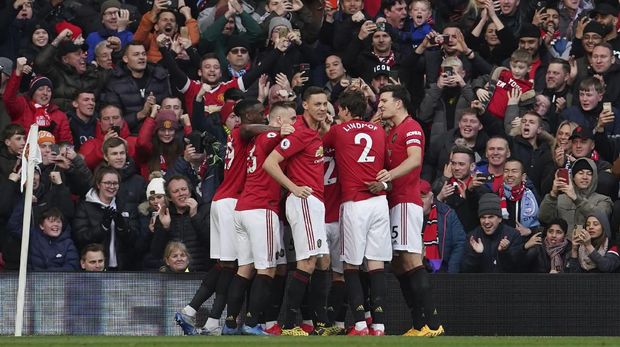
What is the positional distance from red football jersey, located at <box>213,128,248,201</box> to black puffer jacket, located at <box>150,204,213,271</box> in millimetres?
1671

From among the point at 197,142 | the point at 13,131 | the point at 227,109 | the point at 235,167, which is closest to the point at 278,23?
the point at 227,109

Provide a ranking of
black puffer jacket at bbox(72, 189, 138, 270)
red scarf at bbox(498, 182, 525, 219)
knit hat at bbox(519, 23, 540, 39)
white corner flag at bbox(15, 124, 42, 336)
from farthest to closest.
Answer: knit hat at bbox(519, 23, 540, 39), red scarf at bbox(498, 182, 525, 219), black puffer jacket at bbox(72, 189, 138, 270), white corner flag at bbox(15, 124, 42, 336)

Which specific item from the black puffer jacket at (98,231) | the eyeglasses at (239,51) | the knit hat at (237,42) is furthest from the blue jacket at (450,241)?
the knit hat at (237,42)

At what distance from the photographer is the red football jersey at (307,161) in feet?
58.0

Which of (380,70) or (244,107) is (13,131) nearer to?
(244,107)

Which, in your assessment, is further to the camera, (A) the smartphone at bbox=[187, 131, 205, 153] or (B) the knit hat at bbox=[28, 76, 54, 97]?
(B) the knit hat at bbox=[28, 76, 54, 97]

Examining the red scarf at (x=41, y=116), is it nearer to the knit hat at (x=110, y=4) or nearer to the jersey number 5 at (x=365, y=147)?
the knit hat at (x=110, y=4)

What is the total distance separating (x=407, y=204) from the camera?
18.0 meters

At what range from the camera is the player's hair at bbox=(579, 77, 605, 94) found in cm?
2252

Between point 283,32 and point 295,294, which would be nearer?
point 295,294

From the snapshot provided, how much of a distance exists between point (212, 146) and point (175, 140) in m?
1.45

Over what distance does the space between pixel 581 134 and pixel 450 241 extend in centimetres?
256

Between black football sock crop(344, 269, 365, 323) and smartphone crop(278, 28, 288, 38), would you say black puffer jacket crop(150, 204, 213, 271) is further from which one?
smartphone crop(278, 28, 288, 38)

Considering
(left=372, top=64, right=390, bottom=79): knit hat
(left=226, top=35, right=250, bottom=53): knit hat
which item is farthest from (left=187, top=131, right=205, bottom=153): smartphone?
(left=372, top=64, right=390, bottom=79): knit hat
